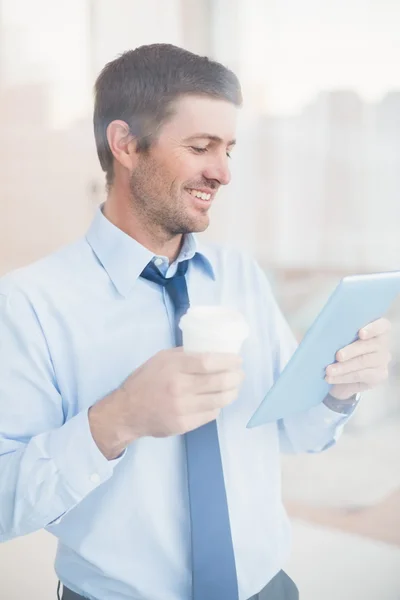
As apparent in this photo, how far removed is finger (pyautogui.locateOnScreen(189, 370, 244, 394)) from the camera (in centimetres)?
71

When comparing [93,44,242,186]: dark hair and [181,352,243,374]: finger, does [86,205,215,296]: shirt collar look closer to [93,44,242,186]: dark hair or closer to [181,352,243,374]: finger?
[93,44,242,186]: dark hair

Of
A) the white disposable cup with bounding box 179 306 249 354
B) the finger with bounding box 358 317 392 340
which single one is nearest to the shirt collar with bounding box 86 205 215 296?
the white disposable cup with bounding box 179 306 249 354

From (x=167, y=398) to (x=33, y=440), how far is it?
20cm

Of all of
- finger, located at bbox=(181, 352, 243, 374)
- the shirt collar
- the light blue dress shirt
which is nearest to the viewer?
finger, located at bbox=(181, 352, 243, 374)

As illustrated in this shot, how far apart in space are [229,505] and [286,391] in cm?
23

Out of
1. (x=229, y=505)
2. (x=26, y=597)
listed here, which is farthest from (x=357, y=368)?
(x=26, y=597)

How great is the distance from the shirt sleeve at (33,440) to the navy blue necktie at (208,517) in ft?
0.46

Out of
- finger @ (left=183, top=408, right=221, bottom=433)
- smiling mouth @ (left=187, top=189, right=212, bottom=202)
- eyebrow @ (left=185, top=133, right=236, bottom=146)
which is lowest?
finger @ (left=183, top=408, right=221, bottom=433)

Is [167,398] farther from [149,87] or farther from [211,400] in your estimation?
[149,87]

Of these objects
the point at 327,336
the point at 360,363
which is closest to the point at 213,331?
the point at 327,336

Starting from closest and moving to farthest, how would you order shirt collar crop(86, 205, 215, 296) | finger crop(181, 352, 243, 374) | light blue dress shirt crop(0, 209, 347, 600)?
1. finger crop(181, 352, 243, 374)
2. light blue dress shirt crop(0, 209, 347, 600)
3. shirt collar crop(86, 205, 215, 296)

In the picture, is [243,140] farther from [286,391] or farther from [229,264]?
[286,391]

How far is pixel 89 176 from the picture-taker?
1117 mm

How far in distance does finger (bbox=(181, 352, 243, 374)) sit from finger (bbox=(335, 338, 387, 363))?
184 mm
